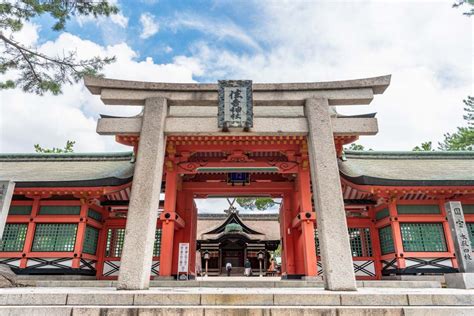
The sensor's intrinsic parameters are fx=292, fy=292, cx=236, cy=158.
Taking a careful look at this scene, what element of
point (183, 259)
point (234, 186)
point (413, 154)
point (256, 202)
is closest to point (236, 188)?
point (234, 186)

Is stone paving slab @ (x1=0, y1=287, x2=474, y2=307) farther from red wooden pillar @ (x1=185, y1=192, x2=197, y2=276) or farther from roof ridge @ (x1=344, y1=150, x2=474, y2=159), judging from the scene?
roof ridge @ (x1=344, y1=150, x2=474, y2=159)

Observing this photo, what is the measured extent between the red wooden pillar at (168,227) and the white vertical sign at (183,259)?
0.35m

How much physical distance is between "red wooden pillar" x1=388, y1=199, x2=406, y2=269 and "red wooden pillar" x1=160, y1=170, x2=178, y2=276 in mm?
8318

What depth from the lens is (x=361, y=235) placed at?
12789 millimetres

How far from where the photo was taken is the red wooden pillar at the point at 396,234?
10.8m

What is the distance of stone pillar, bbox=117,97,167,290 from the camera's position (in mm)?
6211

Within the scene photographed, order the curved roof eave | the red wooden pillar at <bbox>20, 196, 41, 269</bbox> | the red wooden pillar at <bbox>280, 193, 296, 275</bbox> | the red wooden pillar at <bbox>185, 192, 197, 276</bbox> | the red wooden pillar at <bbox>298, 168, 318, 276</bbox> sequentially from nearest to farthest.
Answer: the curved roof eave
the red wooden pillar at <bbox>298, 168, 318, 276</bbox>
the red wooden pillar at <bbox>20, 196, 41, 269</bbox>
the red wooden pillar at <bbox>280, 193, 296, 275</bbox>
the red wooden pillar at <bbox>185, 192, 197, 276</bbox>

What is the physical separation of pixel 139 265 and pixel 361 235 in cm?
1005

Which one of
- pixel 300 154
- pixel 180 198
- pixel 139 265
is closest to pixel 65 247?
pixel 180 198

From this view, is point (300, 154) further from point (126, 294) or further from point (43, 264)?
point (43, 264)

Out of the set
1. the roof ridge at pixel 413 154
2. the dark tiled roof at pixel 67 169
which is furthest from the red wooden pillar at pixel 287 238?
the dark tiled roof at pixel 67 169

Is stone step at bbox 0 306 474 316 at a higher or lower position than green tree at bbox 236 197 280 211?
lower

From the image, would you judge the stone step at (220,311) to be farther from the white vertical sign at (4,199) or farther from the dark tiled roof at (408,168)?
the dark tiled roof at (408,168)

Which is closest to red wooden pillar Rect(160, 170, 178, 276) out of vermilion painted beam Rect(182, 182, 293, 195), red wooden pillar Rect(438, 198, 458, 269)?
vermilion painted beam Rect(182, 182, 293, 195)
